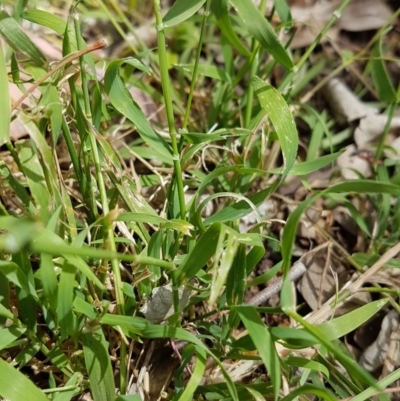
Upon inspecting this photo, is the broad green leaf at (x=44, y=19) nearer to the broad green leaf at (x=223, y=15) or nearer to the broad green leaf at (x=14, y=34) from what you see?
the broad green leaf at (x=14, y=34)

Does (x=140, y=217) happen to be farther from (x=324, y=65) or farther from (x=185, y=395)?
(x=324, y=65)

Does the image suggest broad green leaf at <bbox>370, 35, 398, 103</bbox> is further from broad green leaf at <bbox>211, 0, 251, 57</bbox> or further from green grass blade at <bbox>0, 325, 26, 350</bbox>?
green grass blade at <bbox>0, 325, 26, 350</bbox>

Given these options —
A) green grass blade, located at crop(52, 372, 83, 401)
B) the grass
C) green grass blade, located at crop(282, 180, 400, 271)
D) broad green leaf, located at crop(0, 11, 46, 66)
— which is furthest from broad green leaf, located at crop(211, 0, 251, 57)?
green grass blade, located at crop(52, 372, 83, 401)

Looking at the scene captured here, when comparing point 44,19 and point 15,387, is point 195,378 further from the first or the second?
point 44,19

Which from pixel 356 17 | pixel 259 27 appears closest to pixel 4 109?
pixel 259 27

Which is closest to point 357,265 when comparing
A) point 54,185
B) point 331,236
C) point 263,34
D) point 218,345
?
point 331,236

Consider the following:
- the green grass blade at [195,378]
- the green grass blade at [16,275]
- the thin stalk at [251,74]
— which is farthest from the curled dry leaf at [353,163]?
the green grass blade at [16,275]
